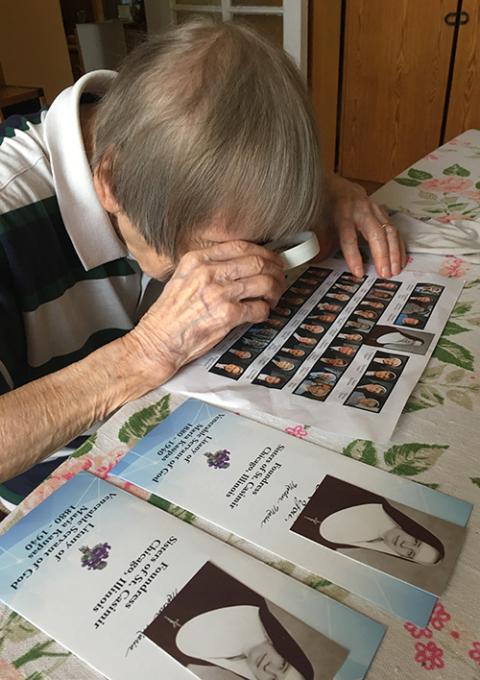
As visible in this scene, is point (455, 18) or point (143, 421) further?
point (455, 18)

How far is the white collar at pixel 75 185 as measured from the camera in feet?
2.39

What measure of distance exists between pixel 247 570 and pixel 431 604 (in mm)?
120

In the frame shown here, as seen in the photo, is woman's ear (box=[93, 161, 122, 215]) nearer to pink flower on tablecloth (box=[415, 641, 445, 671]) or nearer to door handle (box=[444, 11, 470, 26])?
pink flower on tablecloth (box=[415, 641, 445, 671])

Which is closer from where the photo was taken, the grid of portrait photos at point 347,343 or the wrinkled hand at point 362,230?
the grid of portrait photos at point 347,343

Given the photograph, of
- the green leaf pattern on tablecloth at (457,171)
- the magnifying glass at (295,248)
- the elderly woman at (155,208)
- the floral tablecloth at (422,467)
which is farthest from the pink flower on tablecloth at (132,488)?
the green leaf pattern on tablecloth at (457,171)

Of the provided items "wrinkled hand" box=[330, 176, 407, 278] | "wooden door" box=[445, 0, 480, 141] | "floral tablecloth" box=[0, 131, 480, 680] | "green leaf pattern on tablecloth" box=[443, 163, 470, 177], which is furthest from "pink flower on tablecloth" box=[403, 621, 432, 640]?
"wooden door" box=[445, 0, 480, 141]

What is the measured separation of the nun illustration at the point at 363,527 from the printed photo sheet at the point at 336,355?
0.07 m

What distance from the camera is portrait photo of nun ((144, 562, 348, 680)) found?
13.5 inches

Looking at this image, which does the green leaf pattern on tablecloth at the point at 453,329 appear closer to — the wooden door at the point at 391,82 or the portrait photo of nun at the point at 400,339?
the portrait photo of nun at the point at 400,339

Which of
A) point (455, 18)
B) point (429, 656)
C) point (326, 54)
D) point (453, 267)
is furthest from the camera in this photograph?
point (326, 54)

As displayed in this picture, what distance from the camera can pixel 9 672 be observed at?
1.13 feet

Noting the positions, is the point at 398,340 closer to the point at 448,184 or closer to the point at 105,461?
the point at 105,461

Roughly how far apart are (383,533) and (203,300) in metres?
0.30

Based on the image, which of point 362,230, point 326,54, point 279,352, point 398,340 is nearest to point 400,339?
point 398,340
